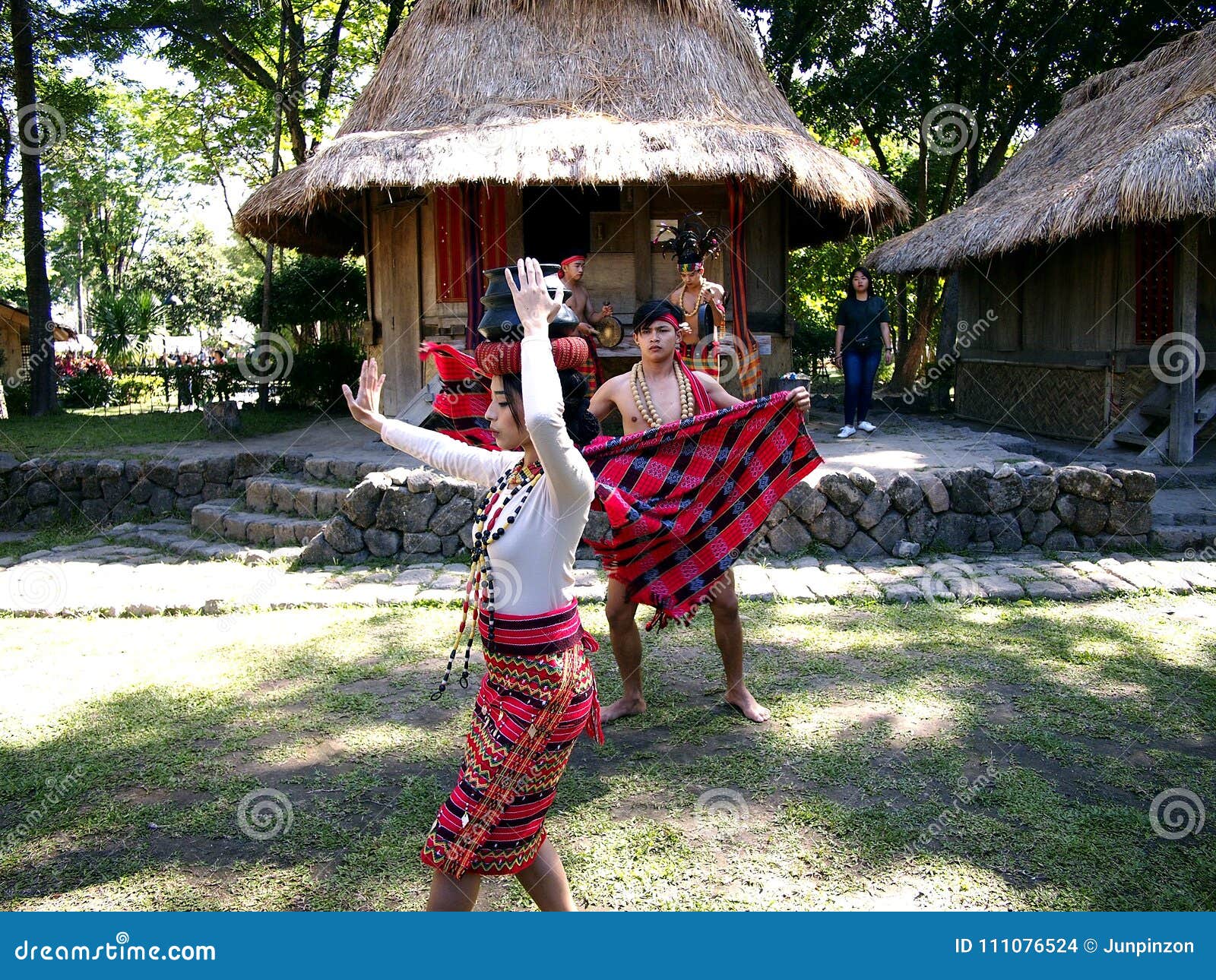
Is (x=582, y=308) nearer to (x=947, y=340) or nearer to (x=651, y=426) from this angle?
(x=651, y=426)

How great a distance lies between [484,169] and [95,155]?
72.4 ft

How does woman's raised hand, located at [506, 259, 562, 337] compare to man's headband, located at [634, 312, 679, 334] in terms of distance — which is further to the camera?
man's headband, located at [634, 312, 679, 334]

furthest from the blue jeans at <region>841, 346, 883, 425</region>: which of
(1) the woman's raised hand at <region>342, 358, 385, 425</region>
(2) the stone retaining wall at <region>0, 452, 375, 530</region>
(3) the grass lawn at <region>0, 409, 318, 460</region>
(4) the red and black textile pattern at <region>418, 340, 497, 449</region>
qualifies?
(1) the woman's raised hand at <region>342, 358, 385, 425</region>

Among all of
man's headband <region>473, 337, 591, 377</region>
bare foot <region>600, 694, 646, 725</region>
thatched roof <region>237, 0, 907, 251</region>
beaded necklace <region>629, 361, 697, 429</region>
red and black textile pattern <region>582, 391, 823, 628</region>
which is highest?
thatched roof <region>237, 0, 907, 251</region>

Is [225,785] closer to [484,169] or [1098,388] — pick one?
[484,169]

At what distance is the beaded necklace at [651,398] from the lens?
4.14 meters

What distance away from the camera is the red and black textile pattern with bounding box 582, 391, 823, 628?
3.71 metres

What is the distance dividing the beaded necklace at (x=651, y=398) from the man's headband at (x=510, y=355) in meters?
1.62

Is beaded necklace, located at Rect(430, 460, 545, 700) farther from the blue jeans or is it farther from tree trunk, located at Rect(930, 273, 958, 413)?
tree trunk, located at Rect(930, 273, 958, 413)

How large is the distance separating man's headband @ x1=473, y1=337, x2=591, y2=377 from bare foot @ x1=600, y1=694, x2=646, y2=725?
2145 millimetres

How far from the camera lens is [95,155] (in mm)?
26094

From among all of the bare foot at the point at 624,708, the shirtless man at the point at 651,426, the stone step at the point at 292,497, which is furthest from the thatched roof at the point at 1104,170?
the stone step at the point at 292,497

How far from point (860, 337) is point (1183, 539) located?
11.3 ft

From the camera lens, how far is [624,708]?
168 inches
